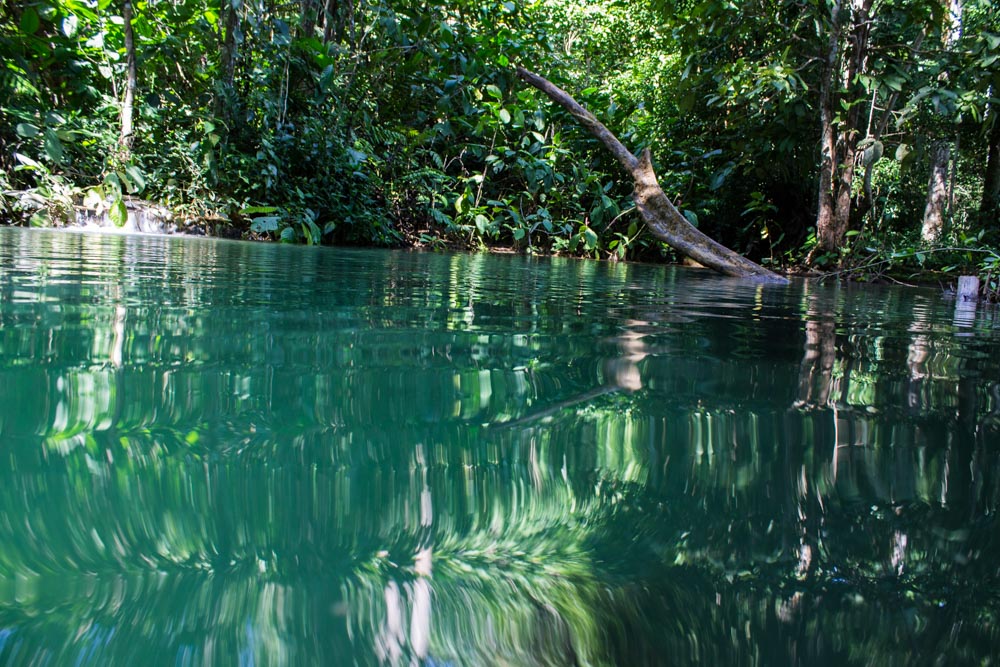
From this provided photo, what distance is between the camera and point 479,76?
20.9 feet

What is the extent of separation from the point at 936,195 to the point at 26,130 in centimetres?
888

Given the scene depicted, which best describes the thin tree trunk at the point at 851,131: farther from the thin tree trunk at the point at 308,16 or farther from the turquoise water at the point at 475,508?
the thin tree trunk at the point at 308,16

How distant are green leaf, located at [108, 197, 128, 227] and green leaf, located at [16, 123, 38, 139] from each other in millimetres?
885

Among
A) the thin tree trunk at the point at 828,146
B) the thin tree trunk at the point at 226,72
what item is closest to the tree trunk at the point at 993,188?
the thin tree trunk at the point at 828,146

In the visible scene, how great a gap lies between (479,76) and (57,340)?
19.9 ft

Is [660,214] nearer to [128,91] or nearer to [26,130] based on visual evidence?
[128,91]

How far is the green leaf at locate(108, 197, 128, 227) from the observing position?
6297 millimetres

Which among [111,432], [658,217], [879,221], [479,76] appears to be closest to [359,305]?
[111,432]

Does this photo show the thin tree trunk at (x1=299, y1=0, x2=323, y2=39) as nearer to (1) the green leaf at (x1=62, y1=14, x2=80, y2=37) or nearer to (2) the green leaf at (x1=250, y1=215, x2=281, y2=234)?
(1) the green leaf at (x1=62, y1=14, x2=80, y2=37)

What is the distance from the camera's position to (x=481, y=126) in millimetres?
6203

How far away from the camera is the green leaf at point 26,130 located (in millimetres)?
6004

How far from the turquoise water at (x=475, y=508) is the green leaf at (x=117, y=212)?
6.24 meters

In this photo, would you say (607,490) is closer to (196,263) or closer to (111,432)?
(111,432)

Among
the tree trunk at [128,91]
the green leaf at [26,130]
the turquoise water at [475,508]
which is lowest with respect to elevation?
the turquoise water at [475,508]
